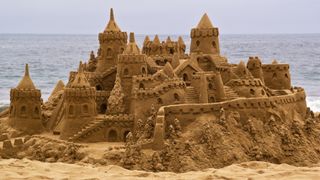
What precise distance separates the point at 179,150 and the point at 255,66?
831 centimetres

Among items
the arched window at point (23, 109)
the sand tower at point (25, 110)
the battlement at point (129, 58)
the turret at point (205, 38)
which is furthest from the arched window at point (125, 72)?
the turret at point (205, 38)

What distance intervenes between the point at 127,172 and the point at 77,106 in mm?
15875

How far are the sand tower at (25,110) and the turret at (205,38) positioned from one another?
30.3 feet

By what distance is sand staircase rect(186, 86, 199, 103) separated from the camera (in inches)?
1087

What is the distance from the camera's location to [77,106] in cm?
2723

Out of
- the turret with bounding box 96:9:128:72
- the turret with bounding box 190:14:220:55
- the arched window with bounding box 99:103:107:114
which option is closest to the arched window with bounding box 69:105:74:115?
the arched window with bounding box 99:103:107:114

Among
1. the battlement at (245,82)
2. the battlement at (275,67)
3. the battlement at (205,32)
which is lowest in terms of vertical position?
the battlement at (245,82)

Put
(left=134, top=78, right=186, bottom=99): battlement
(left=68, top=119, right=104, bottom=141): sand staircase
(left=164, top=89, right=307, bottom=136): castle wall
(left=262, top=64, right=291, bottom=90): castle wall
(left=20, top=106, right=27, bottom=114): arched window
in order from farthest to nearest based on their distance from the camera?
(left=262, top=64, right=291, bottom=90): castle wall, (left=20, top=106, right=27, bottom=114): arched window, (left=68, top=119, right=104, bottom=141): sand staircase, (left=134, top=78, right=186, bottom=99): battlement, (left=164, top=89, right=307, bottom=136): castle wall

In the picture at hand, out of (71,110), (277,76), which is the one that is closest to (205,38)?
(277,76)

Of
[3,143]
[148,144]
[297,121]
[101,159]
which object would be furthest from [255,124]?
[3,143]

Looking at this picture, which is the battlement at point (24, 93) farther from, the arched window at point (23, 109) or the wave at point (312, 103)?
the wave at point (312, 103)

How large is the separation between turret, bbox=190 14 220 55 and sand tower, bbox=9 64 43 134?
923cm

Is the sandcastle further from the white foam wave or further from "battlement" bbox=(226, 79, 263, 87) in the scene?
the white foam wave

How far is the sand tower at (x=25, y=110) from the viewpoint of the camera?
29.4 meters
